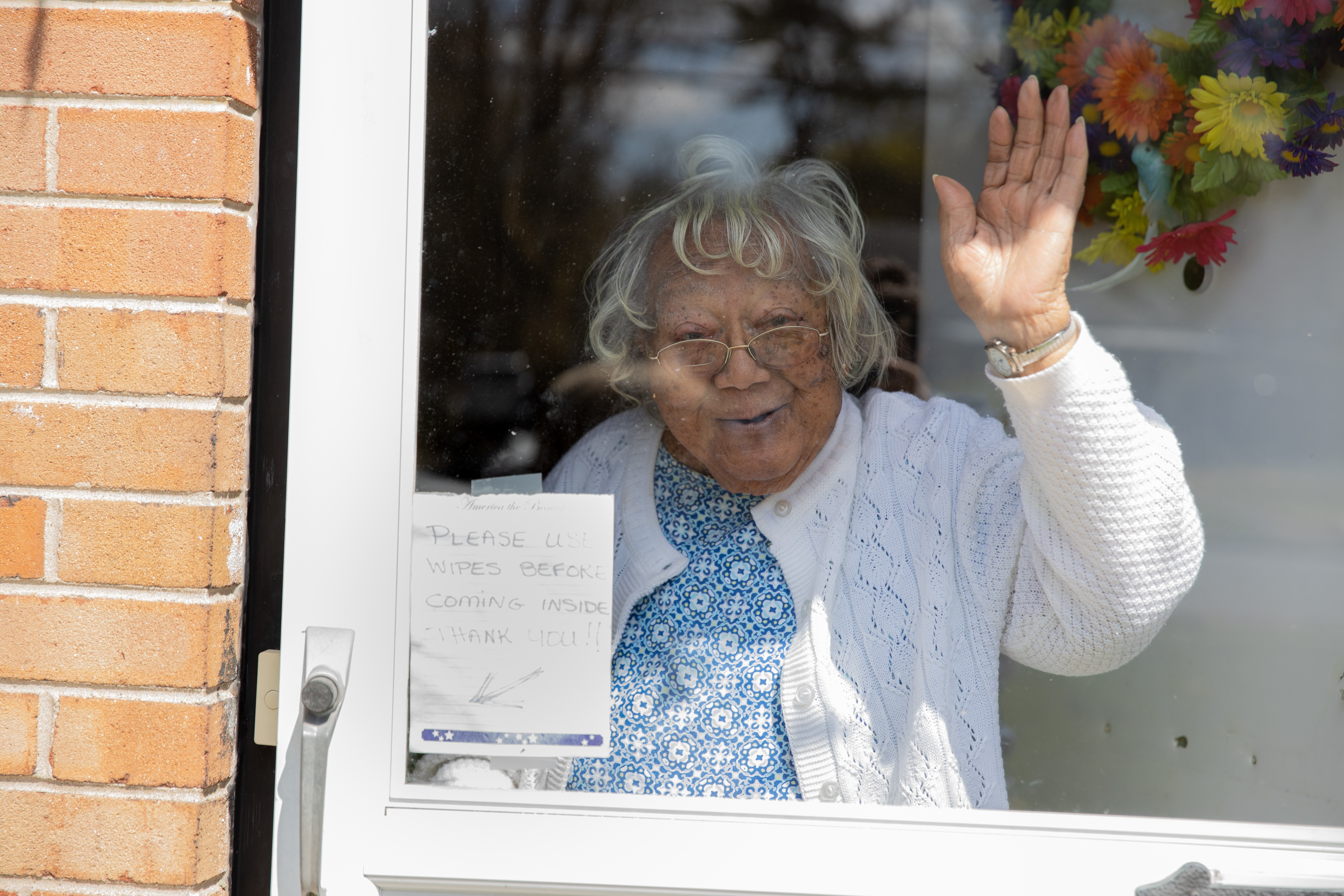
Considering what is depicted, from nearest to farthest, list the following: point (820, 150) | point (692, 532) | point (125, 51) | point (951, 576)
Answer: point (125, 51), point (951, 576), point (692, 532), point (820, 150)

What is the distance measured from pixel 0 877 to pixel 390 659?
593 mm

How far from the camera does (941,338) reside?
197 centimetres

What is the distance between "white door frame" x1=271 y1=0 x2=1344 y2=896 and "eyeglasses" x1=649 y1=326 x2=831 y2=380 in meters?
0.53

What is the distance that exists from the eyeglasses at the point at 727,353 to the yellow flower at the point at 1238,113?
3.11ft

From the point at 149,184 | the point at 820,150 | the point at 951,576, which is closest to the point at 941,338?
the point at 820,150

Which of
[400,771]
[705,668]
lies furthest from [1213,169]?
→ [400,771]

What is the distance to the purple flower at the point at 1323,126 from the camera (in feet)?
5.51

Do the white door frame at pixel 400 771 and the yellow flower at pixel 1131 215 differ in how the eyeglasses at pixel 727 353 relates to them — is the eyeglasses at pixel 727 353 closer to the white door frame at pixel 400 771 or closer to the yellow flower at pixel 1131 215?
the white door frame at pixel 400 771

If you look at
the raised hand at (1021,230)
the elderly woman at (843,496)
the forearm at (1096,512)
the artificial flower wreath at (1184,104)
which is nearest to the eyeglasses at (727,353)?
the elderly woman at (843,496)

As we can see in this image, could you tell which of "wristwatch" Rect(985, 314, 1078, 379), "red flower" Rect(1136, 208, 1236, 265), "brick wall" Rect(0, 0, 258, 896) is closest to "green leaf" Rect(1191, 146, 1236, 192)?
"red flower" Rect(1136, 208, 1236, 265)

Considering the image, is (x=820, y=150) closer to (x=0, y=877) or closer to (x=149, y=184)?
(x=149, y=184)

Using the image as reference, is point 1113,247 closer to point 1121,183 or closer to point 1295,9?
point 1121,183

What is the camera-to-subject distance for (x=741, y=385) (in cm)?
162

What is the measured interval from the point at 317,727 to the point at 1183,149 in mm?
1950
